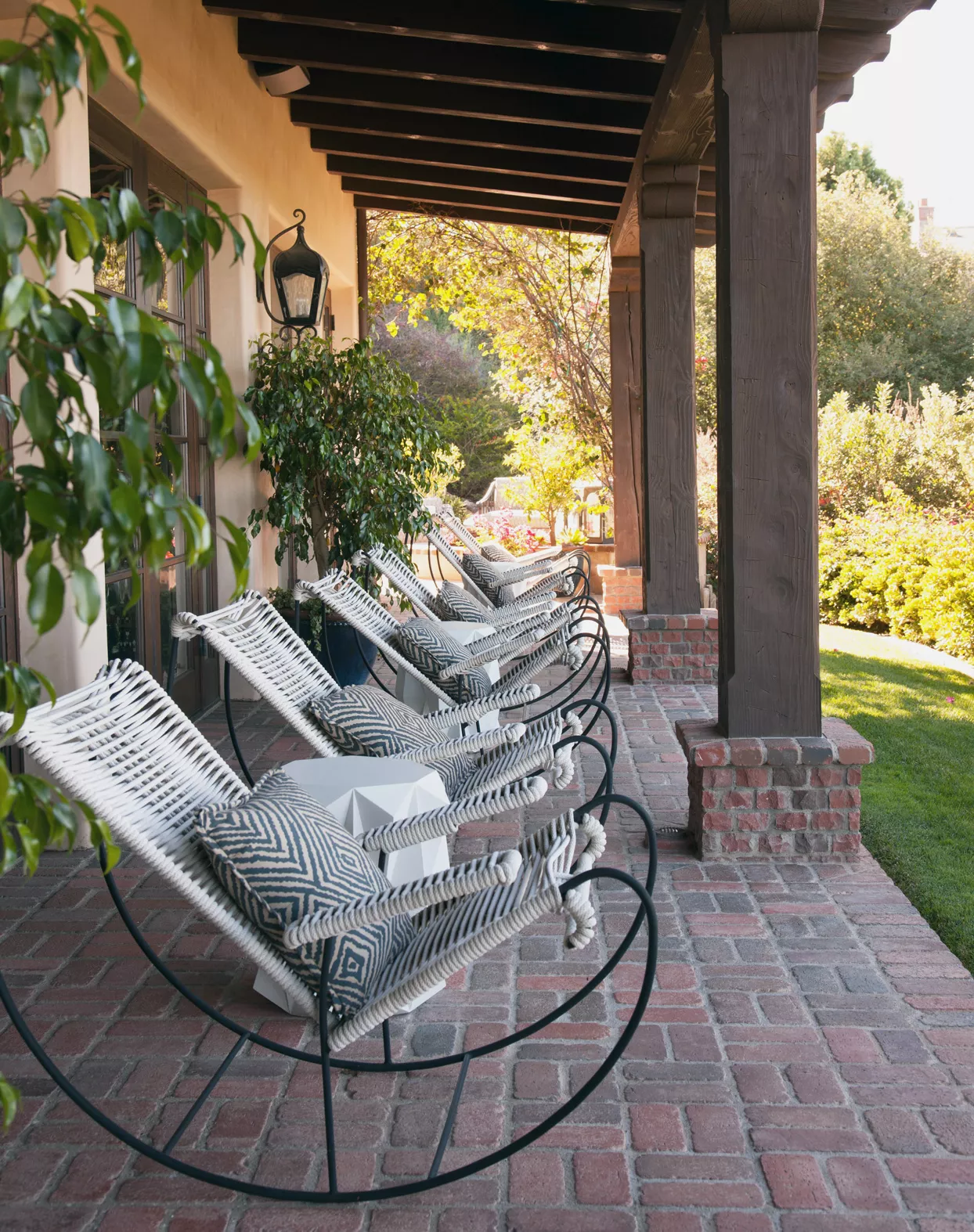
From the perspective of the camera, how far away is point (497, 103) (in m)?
6.34

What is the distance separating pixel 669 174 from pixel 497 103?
39.2 inches

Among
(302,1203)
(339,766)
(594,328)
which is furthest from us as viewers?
(594,328)

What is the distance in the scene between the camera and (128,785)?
8.28 feet

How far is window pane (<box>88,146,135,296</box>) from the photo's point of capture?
14.8 ft

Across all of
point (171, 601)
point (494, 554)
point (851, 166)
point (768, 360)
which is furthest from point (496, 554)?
point (851, 166)

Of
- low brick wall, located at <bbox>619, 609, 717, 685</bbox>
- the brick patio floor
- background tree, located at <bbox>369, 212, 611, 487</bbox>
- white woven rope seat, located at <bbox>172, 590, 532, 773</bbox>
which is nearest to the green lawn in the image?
the brick patio floor

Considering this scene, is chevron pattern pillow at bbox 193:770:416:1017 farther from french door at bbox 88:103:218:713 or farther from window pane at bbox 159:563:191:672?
window pane at bbox 159:563:191:672

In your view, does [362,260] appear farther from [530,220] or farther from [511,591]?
[511,591]

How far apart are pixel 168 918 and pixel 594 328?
8476 mm

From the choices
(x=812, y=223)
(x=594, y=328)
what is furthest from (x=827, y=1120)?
(x=594, y=328)

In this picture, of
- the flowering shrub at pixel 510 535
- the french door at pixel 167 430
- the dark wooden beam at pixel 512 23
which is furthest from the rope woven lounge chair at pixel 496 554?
the dark wooden beam at pixel 512 23

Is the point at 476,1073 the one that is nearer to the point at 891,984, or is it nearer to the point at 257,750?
the point at 891,984

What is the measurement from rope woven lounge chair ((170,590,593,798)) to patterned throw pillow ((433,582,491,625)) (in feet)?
7.35

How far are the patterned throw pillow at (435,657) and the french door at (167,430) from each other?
107cm
